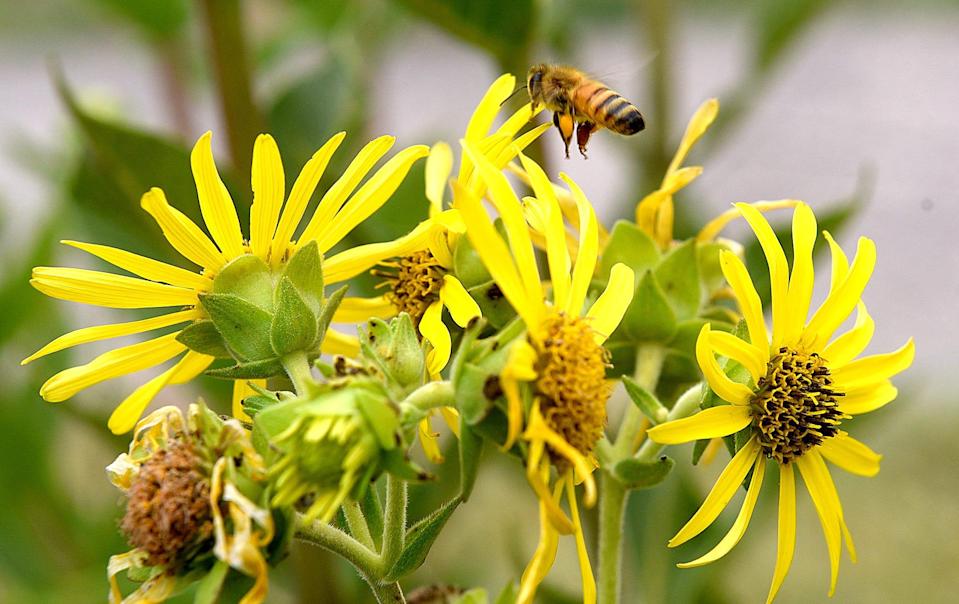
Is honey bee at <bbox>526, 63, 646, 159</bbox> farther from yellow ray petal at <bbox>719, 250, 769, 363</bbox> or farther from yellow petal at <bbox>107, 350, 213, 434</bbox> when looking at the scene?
yellow petal at <bbox>107, 350, 213, 434</bbox>

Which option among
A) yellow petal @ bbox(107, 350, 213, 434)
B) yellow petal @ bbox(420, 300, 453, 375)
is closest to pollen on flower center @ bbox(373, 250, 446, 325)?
yellow petal @ bbox(420, 300, 453, 375)

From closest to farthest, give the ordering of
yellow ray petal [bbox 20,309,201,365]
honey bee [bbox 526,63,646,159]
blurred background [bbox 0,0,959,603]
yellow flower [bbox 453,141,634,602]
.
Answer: yellow flower [bbox 453,141,634,602]
yellow ray petal [bbox 20,309,201,365]
honey bee [bbox 526,63,646,159]
blurred background [bbox 0,0,959,603]

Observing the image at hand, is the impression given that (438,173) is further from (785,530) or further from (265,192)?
(785,530)

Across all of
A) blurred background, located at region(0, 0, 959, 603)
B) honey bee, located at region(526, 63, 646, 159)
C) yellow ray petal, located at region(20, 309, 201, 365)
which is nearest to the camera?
yellow ray petal, located at region(20, 309, 201, 365)

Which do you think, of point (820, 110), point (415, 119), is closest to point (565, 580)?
point (415, 119)

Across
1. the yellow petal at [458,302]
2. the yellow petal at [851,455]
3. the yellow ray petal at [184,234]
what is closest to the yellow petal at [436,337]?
the yellow petal at [458,302]

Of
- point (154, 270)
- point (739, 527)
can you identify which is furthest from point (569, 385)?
point (154, 270)

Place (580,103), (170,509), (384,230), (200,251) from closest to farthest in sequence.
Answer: (170,509), (200,251), (580,103), (384,230)
